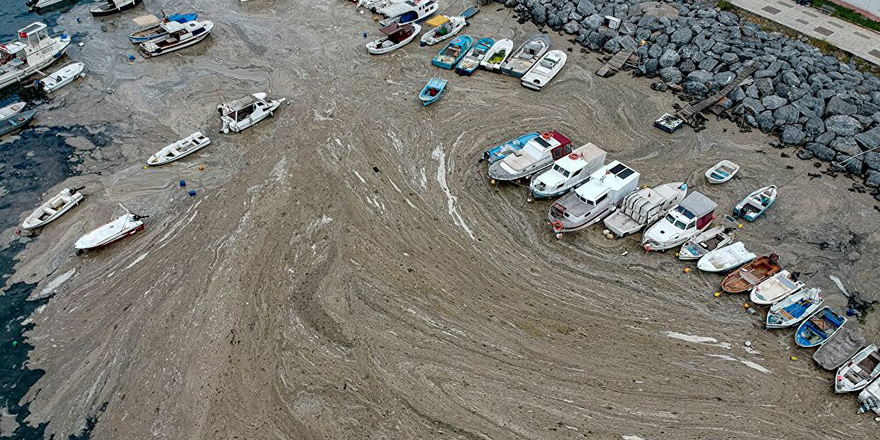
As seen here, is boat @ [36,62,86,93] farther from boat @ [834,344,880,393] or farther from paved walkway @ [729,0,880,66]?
paved walkway @ [729,0,880,66]

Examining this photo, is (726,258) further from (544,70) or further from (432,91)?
(432,91)

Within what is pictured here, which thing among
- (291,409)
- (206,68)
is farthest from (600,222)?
(206,68)

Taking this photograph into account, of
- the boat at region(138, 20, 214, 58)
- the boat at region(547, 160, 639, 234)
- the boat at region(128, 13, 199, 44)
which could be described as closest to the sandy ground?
the boat at region(547, 160, 639, 234)

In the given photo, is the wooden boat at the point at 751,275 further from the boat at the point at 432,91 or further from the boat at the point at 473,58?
the boat at the point at 473,58

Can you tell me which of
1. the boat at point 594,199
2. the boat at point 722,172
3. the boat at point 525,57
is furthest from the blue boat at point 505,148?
the boat at point 722,172

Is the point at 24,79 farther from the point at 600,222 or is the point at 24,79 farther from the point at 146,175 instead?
the point at 600,222

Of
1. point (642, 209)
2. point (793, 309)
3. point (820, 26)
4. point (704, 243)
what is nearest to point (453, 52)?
point (642, 209)
